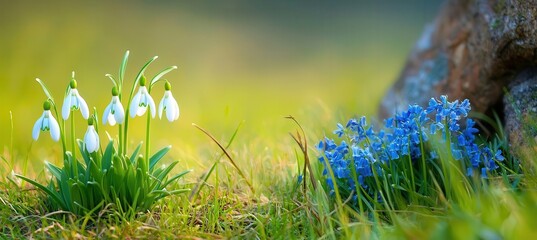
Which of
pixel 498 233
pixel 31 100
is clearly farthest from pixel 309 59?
pixel 498 233

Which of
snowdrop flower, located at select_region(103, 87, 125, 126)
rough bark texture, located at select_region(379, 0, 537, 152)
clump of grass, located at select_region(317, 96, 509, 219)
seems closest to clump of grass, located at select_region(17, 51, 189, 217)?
snowdrop flower, located at select_region(103, 87, 125, 126)

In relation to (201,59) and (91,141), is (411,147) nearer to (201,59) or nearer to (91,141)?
(91,141)

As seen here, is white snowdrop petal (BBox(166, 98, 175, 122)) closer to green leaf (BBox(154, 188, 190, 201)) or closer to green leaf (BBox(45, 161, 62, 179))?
green leaf (BBox(154, 188, 190, 201))

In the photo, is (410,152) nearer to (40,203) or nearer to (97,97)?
(40,203)

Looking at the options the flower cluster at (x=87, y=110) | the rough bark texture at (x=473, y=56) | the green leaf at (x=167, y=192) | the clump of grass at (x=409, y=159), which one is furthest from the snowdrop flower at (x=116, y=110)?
the rough bark texture at (x=473, y=56)

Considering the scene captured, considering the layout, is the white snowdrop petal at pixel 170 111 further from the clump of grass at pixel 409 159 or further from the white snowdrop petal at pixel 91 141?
the clump of grass at pixel 409 159

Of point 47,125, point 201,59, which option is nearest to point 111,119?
point 47,125
